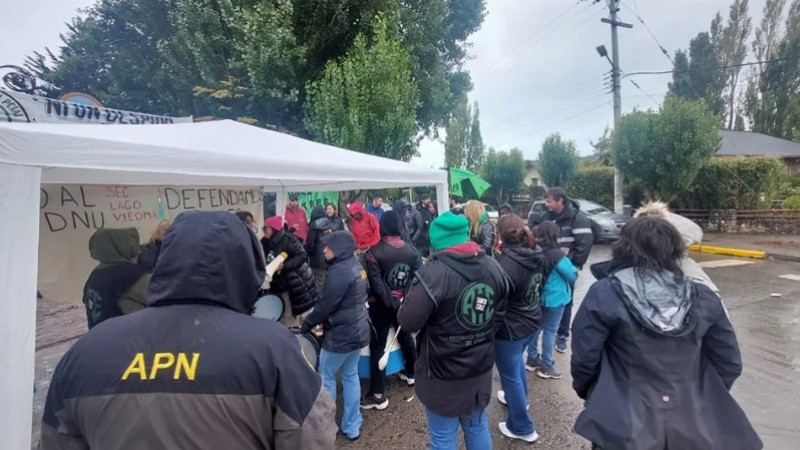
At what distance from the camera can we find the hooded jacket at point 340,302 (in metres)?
A: 3.04

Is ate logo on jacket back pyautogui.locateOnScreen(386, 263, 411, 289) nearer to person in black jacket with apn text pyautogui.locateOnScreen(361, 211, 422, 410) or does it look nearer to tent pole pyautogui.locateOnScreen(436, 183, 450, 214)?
person in black jacket with apn text pyautogui.locateOnScreen(361, 211, 422, 410)

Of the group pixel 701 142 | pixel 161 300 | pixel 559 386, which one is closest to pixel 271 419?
pixel 161 300

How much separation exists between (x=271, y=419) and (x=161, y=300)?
1.56 ft

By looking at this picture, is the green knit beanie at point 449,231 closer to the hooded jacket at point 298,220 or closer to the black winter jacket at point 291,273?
the black winter jacket at point 291,273

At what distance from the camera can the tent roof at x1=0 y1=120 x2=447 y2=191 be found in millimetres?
1898

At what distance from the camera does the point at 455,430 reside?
2396 mm

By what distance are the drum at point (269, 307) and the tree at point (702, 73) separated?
148 ft

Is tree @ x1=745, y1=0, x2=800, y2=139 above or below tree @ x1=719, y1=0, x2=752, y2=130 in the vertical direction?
below

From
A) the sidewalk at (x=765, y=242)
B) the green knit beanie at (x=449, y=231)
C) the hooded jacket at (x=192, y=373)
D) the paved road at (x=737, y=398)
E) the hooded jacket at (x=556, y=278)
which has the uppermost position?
the green knit beanie at (x=449, y=231)

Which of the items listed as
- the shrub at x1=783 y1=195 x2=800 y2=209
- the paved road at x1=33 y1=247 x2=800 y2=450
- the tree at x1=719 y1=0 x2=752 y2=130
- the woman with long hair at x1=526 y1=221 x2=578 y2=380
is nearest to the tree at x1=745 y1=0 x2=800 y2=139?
the tree at x1=719 y1=0 x2=752 y2=130

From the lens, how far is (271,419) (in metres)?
1.16

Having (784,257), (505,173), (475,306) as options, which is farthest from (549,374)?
(505,173)

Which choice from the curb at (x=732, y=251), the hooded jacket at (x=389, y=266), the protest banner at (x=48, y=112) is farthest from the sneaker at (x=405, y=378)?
the curb at (x=732, y=251)

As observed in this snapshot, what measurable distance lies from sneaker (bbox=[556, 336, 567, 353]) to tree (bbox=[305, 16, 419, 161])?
19.2ft
